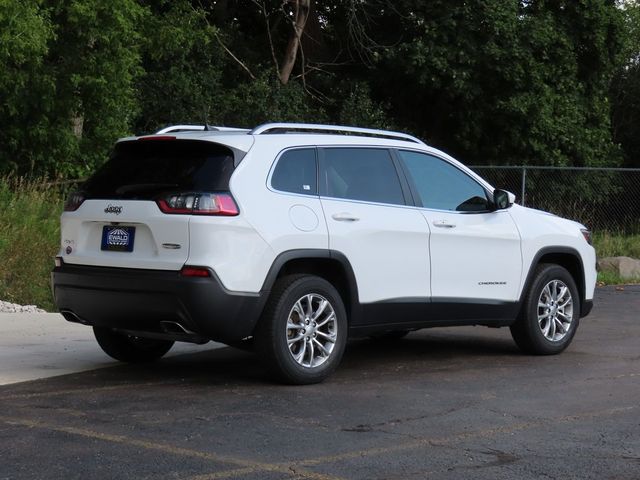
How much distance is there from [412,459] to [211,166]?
2886mm

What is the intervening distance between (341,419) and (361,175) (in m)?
2.43

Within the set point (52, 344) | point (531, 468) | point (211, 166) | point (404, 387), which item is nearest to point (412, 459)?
point (531, 468)

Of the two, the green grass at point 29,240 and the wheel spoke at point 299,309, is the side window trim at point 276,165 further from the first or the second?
the green grass at point 29,240

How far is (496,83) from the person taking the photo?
27391mm

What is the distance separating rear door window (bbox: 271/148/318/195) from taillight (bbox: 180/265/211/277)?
2.82 feet

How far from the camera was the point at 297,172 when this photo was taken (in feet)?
27.9

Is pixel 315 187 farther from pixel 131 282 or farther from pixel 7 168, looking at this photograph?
pixel 7 168

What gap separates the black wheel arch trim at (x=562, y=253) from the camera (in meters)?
9.96

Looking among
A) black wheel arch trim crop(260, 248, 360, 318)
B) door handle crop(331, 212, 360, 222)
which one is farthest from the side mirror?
black wheel arch trim crop(260, 248, 360, 318)

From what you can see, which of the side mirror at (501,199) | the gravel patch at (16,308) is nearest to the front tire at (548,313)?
the side mirror at (501,199)

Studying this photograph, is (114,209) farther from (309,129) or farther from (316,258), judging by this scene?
(309,129)

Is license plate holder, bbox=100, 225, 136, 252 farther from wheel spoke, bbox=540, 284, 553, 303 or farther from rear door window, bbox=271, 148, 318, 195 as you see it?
wheel spoke, bbox=540, 284, 553, 303

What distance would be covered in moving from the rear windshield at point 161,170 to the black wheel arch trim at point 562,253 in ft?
10.2

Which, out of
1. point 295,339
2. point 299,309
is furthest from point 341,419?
point 299,309
